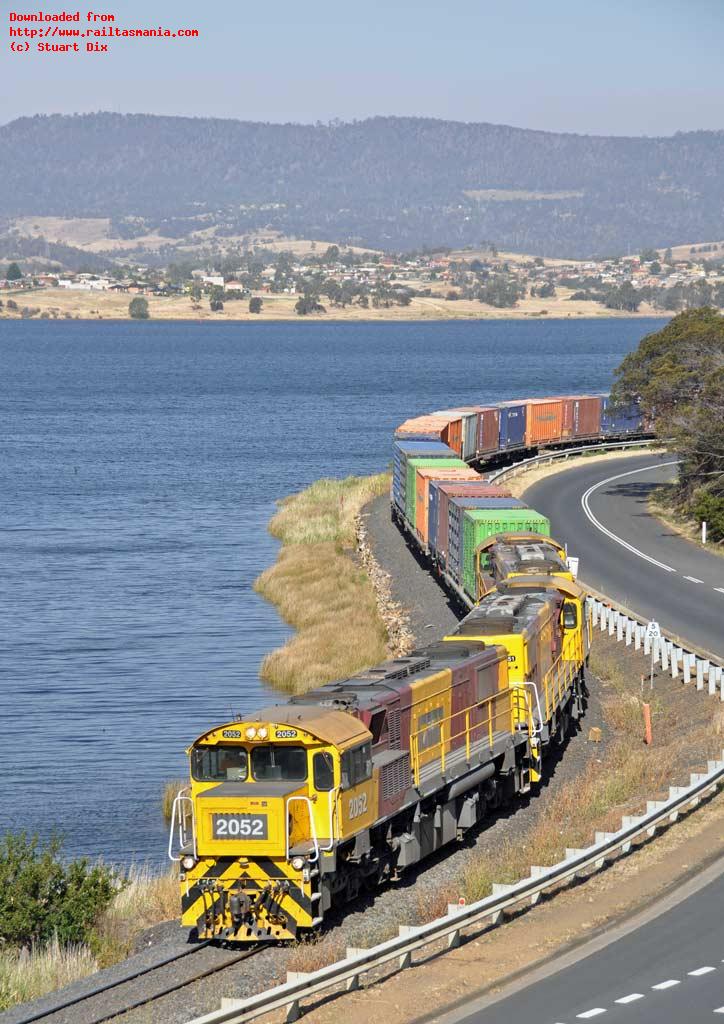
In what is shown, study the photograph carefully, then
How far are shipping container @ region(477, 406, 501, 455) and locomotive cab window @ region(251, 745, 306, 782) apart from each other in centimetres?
7015

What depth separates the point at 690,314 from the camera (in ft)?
286

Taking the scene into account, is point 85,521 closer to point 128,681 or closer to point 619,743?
point 128,681

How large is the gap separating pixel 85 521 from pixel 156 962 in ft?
218

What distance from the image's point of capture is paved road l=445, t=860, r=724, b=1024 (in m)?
17.0

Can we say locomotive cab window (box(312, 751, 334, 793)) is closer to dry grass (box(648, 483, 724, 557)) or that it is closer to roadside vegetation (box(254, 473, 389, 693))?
roadside vegetation (box(254, 473, 389, 693))

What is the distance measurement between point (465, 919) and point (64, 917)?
22.6 feet

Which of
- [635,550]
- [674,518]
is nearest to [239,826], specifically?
[635,550]

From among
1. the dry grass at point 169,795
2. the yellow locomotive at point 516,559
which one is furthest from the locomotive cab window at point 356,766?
the yellow locomotive at point 516,559

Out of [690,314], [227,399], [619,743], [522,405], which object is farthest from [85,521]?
[227,399]

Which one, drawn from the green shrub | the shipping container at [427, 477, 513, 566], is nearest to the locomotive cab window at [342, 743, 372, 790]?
the green shrub

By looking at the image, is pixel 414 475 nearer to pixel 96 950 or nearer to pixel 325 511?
pixel 325 511

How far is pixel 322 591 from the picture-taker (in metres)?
60.8

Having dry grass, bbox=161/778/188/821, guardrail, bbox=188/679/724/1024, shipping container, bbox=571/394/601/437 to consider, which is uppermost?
guardrail, bbox=188/679/724/1024

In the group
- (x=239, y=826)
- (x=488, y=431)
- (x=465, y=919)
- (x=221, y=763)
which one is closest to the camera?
(x=465, y=919)
